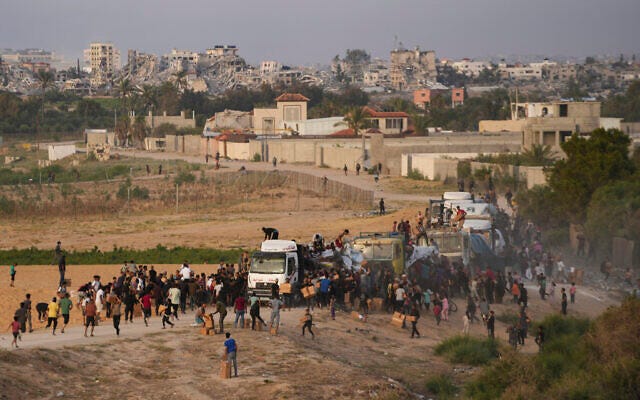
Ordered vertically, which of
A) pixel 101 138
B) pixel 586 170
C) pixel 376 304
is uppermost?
pixel 101 138

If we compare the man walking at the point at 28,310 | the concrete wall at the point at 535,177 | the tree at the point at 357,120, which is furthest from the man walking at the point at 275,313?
the tree at the point at 357,120

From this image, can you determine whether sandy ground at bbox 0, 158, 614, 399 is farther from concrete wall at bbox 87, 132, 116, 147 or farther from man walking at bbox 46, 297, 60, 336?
concrete wall at bbox 87, 132, 116, 147

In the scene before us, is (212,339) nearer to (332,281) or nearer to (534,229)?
(332,281)

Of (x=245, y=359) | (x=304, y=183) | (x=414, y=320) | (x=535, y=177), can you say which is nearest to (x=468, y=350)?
(x=414, y=320)

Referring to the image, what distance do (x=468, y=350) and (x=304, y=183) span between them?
42.3 meters

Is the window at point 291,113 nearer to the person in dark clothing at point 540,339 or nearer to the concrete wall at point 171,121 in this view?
the concrete wall at point 171,121

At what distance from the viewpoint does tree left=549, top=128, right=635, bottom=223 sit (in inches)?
1925

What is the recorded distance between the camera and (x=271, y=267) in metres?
29.9

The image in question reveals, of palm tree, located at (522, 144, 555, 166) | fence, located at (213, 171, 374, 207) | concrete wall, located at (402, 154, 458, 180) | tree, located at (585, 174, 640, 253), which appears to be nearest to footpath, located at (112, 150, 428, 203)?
fence, located at (213, 171, 374, 207)

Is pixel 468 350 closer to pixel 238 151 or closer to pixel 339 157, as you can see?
pixel 339 157

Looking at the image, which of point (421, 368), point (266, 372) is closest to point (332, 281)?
point (421, 368)

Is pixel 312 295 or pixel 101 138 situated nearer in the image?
pixel 312 295

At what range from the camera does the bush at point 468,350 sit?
90.8 ft

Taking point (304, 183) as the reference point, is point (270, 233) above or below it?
below
